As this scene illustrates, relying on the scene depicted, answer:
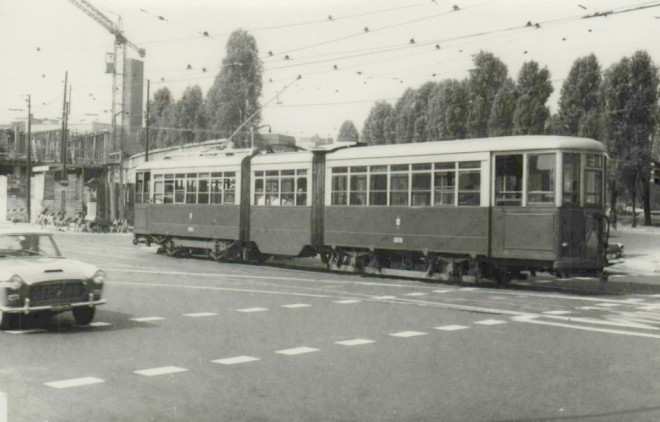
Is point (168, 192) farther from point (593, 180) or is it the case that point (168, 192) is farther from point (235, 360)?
point (235, 360)

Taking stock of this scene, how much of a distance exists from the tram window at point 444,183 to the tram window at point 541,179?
1916mm

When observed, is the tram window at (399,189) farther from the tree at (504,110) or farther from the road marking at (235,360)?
the tree at (504,110)

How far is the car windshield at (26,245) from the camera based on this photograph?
11.8 m

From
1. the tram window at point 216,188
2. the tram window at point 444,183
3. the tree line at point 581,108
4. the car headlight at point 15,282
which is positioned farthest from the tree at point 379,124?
the car headlight at point 15,282

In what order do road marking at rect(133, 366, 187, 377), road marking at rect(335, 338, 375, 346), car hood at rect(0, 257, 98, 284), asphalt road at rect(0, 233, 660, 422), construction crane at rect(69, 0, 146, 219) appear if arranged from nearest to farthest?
1. asphalt road at rect(0, 233, 660, 422)
2. road marking at rect(133, 366, 187, 377)
3. road marking at rect(335, 338, 375, 346)
4. car hood at rect(0, 257, 98, 284)
5. construction crane at rect(69, 0, 146, 219)

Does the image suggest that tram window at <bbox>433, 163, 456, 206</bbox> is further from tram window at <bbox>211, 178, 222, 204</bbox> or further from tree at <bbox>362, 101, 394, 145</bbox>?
tree at <bbox>362, 101, 394, 145</bbox>

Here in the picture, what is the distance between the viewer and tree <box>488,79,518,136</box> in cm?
6338

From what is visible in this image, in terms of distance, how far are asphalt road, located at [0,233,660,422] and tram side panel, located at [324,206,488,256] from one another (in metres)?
1.81

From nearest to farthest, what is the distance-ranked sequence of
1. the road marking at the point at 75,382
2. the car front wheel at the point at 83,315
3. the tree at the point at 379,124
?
the road marking at the point at 75,382 → the car front wheel at the point at 83,315 → the tree at the point at 379,124

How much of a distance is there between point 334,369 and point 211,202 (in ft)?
57.1

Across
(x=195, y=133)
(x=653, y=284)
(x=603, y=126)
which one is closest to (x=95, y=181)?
(x=195, y=133)

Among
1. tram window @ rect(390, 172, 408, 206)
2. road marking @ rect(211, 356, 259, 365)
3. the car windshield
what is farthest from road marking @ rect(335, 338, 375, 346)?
tram window @ rect(390, 172, 408, 206)

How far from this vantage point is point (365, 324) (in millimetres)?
12203

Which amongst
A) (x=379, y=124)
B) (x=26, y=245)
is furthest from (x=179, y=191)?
(x=379, y=124)
